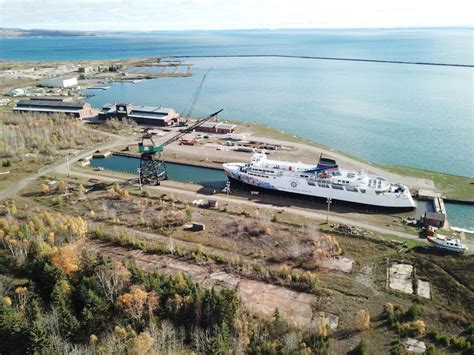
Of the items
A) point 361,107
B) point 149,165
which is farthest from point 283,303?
point 361,107

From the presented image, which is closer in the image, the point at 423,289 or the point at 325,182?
the point at 423,289

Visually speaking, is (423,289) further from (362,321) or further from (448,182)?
(448,182)

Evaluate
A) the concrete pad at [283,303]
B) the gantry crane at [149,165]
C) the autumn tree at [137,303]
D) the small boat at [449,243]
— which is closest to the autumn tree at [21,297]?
the autumn tree at [137,303]

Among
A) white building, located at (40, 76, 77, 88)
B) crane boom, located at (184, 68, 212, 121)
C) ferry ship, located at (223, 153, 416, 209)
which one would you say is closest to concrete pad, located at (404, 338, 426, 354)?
ferry ship, located at (223, 153, 416, 209)

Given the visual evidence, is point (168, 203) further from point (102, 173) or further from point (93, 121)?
point (93, 121)

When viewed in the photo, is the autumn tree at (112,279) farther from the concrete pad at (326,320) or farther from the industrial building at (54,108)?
the industrial building at (54,108)

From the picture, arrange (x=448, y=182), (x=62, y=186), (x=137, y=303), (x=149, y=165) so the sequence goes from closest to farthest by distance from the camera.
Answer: (x=137, y=303)
(x=62, y=186)
(x=448, y=182)
(x=149, y=165)
